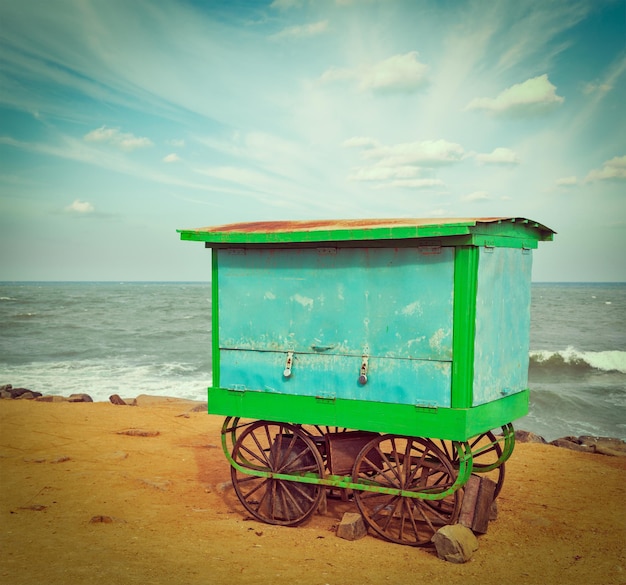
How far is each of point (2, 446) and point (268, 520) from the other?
6.00 meters

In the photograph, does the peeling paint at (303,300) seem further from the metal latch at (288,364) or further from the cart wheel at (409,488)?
the cart wheel at (409,488)

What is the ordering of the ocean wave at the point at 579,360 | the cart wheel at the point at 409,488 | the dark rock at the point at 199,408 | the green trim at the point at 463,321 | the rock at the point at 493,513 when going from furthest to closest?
the ocean wave at the point at 579,360 < the dark rock at the point at 199,408 < the rock at the point at 493,513 < the cart wheel at the point at 409,488 < the green trim at the point at 463,321

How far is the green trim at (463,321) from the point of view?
6477 millimetres

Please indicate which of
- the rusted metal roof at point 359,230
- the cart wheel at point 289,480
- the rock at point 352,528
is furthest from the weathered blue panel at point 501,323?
the cart wheel at point 289,480

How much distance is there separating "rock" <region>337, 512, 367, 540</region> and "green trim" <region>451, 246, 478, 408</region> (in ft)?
5.96

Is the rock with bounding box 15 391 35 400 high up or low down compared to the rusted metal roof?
down

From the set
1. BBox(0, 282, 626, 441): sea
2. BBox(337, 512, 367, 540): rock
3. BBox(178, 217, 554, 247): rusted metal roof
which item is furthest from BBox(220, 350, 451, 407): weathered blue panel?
BBox(0, 282, 626, 441): sea

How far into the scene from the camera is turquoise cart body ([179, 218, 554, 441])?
6551 mm

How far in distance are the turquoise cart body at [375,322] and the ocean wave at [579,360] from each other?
2268 centimetres

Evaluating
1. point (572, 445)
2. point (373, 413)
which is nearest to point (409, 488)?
point (373, 413)

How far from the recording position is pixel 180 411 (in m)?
15.0

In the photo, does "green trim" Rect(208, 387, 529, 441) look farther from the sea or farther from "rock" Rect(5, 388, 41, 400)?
"rock" Rect(5, 388, 41, 400)

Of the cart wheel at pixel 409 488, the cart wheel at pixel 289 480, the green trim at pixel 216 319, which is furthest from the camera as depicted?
the green trim at pixel 216 319

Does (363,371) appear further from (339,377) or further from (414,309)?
(414,309)
